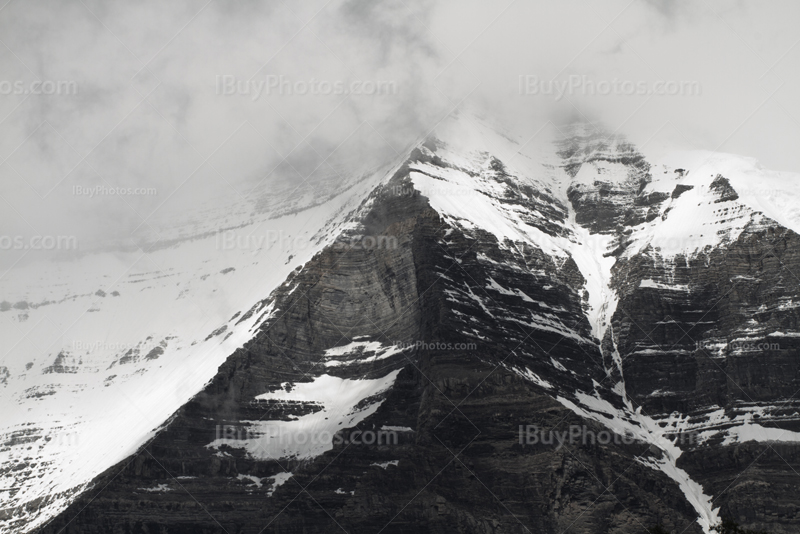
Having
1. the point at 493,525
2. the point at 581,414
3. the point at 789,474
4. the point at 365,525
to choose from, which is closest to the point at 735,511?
the point at 789,474

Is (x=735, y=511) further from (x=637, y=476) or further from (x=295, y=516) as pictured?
(x=295, y=516)

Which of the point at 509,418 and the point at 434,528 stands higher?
the point at 509,418

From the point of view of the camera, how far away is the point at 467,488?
7377 inches

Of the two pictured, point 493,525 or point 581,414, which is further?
point 581,414

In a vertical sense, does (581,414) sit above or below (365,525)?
above

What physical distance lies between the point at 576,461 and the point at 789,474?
121ft

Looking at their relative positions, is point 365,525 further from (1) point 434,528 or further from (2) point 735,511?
(2) point 735,511

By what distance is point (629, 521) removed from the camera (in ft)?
598

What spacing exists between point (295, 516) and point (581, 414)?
163 ft

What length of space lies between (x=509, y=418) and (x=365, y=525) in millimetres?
28319

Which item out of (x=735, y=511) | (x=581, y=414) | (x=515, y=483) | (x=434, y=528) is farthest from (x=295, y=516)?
(x=735, y=511)

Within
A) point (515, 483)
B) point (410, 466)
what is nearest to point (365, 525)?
point (410, 466)

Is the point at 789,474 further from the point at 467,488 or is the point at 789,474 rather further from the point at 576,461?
the point at 467,488

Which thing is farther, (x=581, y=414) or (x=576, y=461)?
(x=581, y=414)
